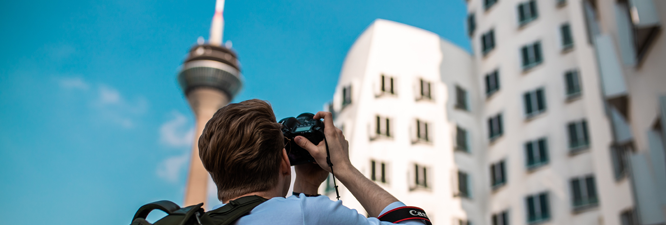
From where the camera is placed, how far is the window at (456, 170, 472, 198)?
29.2m

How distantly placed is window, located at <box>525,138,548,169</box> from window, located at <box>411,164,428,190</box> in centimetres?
487

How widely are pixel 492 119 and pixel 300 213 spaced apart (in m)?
28.7

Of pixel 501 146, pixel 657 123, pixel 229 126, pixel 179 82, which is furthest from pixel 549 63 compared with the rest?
pixel 179 82

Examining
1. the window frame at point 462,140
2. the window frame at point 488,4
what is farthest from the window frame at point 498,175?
the window frame at point 488,4

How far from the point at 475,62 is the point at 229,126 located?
32.2 m

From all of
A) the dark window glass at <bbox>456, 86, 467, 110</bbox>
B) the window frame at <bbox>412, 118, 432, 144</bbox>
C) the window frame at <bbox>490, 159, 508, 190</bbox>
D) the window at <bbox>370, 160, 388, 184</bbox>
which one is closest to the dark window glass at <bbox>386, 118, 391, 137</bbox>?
the window frame at <bbox>412, 118, 432, 144</bbox>

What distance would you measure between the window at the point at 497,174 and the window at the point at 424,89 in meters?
4.80

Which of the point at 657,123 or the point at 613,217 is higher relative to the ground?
the point at 613,217

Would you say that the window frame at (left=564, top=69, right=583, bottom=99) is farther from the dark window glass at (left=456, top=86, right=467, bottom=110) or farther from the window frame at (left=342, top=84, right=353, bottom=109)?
the window frame at (left=342, top=84, right=353, bottom=109)

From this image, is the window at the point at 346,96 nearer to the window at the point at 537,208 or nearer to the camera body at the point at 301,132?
the window at the point at 537,208

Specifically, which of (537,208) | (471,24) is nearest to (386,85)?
(471,24)

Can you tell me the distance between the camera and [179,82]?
287ft

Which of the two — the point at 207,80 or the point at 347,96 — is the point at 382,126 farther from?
the point at 207,80

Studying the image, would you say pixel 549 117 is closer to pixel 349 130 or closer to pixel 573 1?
pixel 573 1
